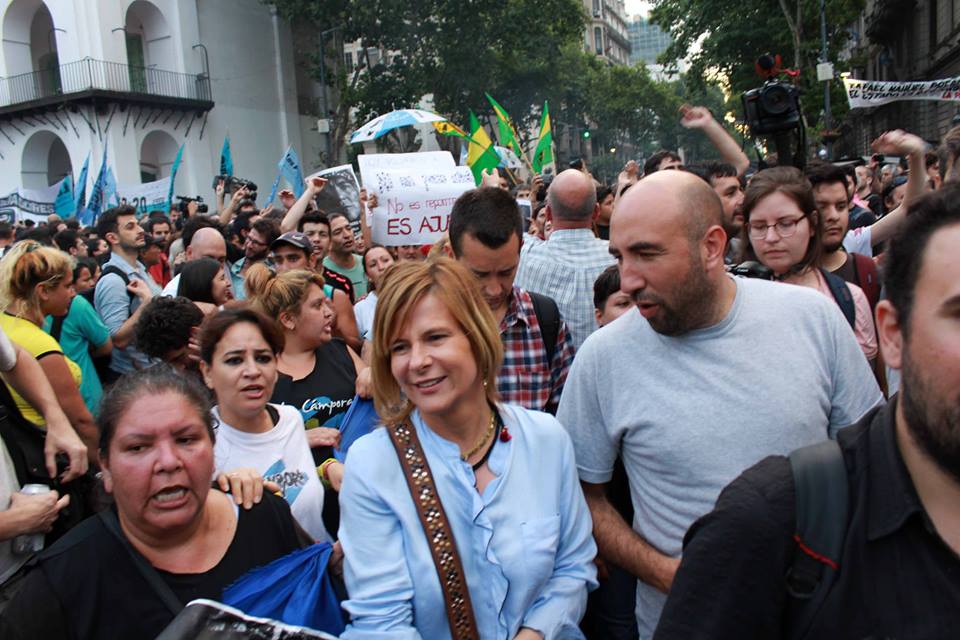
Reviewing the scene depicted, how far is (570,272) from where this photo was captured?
4.18 metres

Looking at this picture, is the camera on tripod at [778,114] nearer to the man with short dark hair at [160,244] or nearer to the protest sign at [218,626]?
the protest sign at [218,626]

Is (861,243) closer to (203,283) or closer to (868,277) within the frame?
(868,277)

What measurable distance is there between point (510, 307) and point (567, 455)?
1.20 metres

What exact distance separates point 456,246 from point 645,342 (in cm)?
137

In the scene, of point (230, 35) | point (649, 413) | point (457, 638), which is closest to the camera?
point (457, 638)

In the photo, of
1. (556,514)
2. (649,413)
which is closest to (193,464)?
(556,514)

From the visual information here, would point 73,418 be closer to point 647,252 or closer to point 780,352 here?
point 647,252

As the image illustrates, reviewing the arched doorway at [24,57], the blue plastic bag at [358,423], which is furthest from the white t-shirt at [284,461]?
the arched doorway at [24,57]

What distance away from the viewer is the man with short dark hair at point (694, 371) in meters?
2.11

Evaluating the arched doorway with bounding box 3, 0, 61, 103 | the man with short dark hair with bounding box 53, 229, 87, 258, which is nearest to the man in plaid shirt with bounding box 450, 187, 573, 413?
the man with short dark hair with bounding box 53, 229, 87, 258

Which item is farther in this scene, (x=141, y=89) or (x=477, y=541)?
(x=141, y=89)

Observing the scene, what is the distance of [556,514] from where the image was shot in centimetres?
222

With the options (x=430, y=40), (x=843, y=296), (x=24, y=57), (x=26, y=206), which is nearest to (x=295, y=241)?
(x=843, y=296)

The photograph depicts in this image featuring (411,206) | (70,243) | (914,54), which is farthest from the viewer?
(914,54)
